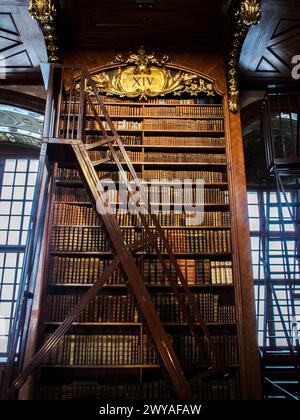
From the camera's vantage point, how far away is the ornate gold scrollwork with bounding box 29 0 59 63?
333 cm

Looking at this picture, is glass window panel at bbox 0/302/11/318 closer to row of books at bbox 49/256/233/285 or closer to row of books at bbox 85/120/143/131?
row of books at bbox 49/256/233/285

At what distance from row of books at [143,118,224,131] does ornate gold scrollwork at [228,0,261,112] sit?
251 mm

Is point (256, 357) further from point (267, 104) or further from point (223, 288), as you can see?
point (267, 104)

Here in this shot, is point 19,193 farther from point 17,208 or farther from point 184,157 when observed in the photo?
point 184,157

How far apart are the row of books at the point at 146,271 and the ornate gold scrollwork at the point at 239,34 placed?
176 centimetres

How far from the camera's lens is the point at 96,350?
9.87 feet

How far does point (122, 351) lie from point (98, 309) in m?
0.42

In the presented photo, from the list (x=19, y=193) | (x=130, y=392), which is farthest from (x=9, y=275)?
(x=130, y=392)

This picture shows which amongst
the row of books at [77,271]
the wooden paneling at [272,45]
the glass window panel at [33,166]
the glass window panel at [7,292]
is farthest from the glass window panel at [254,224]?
the glass window panel at [7,292]

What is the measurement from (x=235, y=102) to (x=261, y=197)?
125 inches

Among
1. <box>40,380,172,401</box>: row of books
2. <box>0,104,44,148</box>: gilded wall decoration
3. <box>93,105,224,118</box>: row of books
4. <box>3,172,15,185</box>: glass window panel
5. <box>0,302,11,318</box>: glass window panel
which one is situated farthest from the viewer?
<box>3,172,15,185</box>: glass window panel

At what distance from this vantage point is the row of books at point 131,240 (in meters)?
3.29

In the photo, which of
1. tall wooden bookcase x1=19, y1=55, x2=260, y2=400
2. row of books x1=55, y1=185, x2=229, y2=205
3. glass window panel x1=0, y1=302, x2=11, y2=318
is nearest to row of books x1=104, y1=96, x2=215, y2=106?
tall wooden bookcase x1=19, y1=55, x2=260, y2=400
